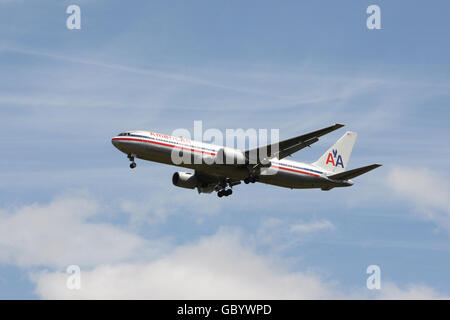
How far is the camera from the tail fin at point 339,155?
271ft

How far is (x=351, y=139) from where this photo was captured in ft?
291

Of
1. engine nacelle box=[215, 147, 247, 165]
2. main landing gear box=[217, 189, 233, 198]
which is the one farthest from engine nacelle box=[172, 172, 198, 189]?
engine nacelle box=[215, 147, 247, 165]

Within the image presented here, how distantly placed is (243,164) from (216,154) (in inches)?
121

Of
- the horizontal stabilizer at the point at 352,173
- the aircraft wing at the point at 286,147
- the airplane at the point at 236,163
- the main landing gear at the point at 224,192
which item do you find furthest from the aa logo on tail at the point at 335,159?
the main landing gear at the point at 224,192

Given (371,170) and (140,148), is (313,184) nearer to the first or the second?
(371,170)

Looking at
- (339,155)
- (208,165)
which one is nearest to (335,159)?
(339,155)

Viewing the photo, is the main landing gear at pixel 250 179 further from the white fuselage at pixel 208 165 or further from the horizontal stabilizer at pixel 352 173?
the horizontal stabilizer at pixel 352 173

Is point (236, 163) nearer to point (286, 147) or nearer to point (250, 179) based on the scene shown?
point (250, 179)

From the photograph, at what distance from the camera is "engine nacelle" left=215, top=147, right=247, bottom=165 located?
73.4m

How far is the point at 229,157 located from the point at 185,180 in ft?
38.3

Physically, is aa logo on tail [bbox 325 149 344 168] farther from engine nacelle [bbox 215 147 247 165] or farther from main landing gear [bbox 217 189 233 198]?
engine nacelle [bbox 215 147 247 165]
